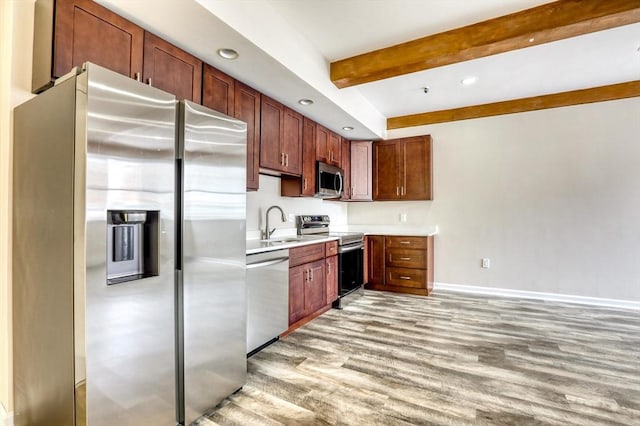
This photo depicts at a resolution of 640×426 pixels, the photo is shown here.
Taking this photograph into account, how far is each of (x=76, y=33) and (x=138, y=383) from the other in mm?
1755

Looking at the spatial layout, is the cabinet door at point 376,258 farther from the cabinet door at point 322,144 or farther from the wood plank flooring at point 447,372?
the cabinet door at point 322,144

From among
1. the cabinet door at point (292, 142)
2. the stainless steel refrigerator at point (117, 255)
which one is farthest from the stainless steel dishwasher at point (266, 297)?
the cabinet door at point (292, 142)

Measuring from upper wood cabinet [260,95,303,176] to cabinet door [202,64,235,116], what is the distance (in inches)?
16.7

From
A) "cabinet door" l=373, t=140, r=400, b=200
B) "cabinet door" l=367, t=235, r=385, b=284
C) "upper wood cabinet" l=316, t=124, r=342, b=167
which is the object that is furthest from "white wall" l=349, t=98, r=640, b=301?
"upper wood cabinet" l=316, t=124, r=342, b=167

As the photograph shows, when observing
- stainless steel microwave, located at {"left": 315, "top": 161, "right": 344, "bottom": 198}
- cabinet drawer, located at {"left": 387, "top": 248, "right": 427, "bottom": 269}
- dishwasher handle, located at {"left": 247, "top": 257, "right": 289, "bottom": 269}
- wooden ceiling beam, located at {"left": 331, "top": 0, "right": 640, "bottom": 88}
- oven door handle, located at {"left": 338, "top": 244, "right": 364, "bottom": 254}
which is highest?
wooden ceiling beam, located at {"left": 331, "top": 0, "right": 640, "bottom": 88}

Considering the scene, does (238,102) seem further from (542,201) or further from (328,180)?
(542,201)

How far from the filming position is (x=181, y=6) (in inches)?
68.2

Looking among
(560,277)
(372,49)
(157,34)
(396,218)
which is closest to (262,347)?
(157,34)

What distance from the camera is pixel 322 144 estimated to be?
13.3 ft

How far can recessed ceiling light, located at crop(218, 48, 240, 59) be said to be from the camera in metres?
2.19

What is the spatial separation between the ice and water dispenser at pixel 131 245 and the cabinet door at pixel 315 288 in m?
1.79

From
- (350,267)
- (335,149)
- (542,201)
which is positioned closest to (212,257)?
(350,267)

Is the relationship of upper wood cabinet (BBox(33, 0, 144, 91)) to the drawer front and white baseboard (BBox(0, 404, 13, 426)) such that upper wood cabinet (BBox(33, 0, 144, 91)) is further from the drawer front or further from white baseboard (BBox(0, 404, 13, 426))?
the drawer front

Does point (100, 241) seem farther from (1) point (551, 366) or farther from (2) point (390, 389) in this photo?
(1) point (551, 366)
